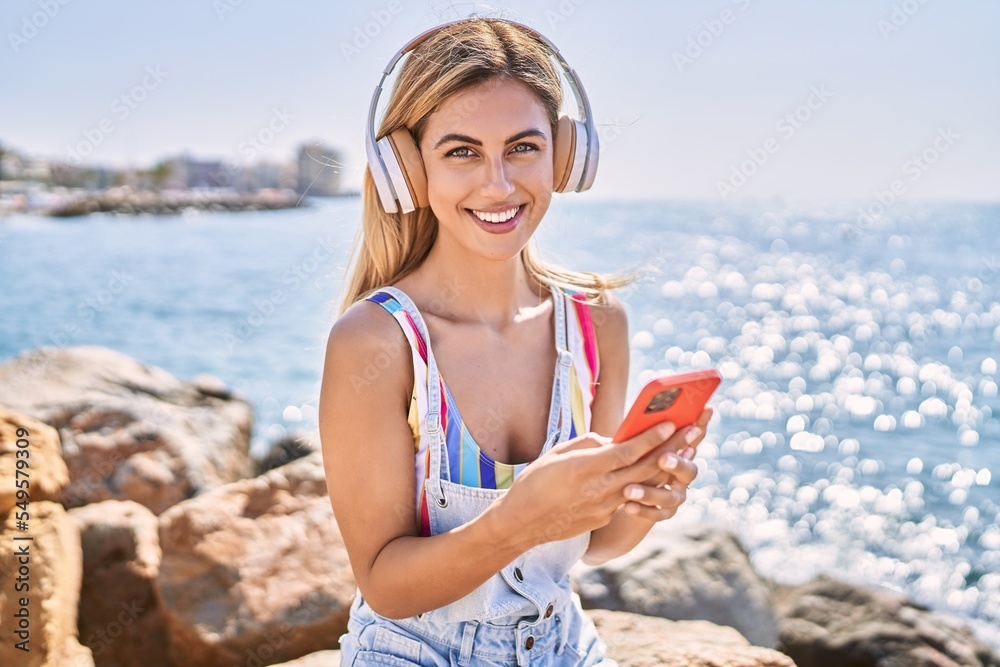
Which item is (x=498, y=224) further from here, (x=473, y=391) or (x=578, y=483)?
(x=578, y=483)

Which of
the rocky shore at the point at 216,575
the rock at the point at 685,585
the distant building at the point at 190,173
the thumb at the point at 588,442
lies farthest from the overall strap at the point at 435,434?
the distant building at the point at 190,173

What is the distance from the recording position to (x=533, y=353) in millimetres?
2904

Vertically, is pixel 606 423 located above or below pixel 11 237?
above

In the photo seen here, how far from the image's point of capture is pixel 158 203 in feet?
256

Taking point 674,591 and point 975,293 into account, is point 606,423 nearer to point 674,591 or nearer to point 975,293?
point 674,591

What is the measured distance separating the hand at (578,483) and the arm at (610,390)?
68cm

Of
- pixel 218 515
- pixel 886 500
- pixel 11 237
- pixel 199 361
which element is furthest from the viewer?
pixel 11 237

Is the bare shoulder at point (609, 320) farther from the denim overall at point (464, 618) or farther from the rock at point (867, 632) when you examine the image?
the rock at point (867, 632)

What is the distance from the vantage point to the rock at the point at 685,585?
17.0 feet

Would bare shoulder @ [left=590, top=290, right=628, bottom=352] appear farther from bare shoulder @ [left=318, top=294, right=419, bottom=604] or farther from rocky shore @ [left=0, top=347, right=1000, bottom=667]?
rocky shore @ [left=0, top=347, right=1000, bottom=667]

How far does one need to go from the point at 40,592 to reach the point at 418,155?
91.4 inches

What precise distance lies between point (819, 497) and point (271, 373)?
8.36 metres

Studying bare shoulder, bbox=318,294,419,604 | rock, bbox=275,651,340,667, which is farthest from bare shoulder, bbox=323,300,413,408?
rock, bbox=275,651,340,667

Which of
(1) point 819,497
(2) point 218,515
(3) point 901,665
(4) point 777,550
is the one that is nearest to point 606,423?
(2) point 218,515
